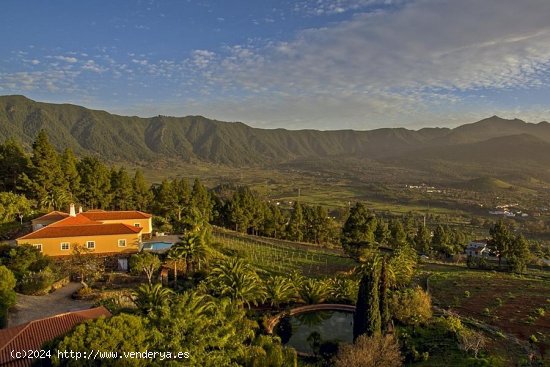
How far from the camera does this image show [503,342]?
20.9 metres

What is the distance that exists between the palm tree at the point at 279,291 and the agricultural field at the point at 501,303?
1016 cm

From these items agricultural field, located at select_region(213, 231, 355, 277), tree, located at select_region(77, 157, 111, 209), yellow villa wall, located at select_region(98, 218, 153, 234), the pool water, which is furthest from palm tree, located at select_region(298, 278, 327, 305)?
tree, located at select_region(77, 157, 111, 209)

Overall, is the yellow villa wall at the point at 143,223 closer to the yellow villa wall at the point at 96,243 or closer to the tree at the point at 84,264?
the yellow villa wall at the point at 96,243

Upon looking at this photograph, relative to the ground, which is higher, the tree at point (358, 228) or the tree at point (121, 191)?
the tree at point (121, 191)

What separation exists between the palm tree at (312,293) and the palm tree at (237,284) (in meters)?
2.96

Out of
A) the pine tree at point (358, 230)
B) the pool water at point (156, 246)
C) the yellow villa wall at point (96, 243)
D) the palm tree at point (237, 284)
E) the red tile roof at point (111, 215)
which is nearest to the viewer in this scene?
the palm tree at point (237, 284)

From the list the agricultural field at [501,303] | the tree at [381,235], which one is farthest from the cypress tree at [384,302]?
the tree at [381,235]

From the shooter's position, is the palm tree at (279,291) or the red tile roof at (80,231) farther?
the red tile roof at (80,231)

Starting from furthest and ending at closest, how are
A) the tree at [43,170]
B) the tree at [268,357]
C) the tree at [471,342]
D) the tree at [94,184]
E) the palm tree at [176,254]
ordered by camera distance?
the tree at [94,184] < the tree at [43,170] < the palm tree at [176,254] < the tree at [471,342] < the tree at [268,357]

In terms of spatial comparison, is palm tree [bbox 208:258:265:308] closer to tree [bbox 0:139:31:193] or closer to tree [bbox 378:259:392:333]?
tree [bbox 378:259:392:333]

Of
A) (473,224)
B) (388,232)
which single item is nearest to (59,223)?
(388,232)

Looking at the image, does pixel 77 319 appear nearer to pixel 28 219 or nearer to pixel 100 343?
pixel 100 343

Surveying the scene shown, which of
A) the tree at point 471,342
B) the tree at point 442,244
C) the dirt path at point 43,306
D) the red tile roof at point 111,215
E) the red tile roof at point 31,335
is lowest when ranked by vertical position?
the tree at point 442,244

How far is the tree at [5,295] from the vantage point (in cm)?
2026
